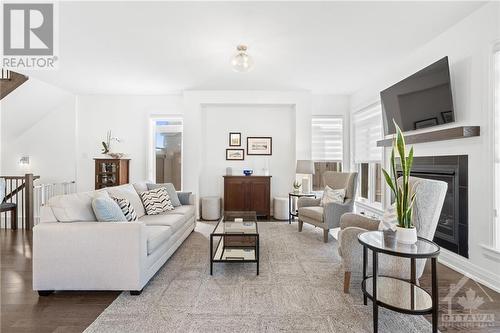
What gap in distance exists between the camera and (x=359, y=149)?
17.8 ft

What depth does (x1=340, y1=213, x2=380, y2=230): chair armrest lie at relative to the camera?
2.66 metres

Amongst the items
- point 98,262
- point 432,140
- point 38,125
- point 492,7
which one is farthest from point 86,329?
point 38,125

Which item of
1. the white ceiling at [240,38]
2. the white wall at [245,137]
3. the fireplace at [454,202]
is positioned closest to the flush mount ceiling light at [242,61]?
the white ceiling at [240,38]

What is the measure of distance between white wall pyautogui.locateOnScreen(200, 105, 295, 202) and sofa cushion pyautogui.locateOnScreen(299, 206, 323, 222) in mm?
1670

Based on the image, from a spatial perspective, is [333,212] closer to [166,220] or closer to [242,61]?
[166,220]

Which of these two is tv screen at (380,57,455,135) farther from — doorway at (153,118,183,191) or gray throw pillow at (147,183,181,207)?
doorway at (153,118,183,191)

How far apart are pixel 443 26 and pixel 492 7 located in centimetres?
49

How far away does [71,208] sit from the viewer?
242 cm

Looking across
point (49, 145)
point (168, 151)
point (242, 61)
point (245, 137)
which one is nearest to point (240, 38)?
point (242, 61)

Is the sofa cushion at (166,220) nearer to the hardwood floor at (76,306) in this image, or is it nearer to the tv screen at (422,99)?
the hardwood floor at (76,306)

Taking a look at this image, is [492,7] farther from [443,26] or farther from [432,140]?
[432,140]

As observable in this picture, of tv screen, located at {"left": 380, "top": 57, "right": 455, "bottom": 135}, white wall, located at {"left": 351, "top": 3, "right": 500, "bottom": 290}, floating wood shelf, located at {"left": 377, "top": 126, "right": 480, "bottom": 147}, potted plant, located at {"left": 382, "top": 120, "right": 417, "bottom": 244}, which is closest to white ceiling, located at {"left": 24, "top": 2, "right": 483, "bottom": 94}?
white wall, located at {"left": 351, "top": 3, "right": 500, "bottom": 290}

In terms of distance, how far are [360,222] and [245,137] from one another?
3629 millimetres

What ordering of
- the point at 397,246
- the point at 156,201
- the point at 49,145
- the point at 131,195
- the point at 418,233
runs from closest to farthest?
1. the point at 397,246
2. the point at 418,233
3. the point at 131,195
4. the point at 156,201
5. the point at 49,145
